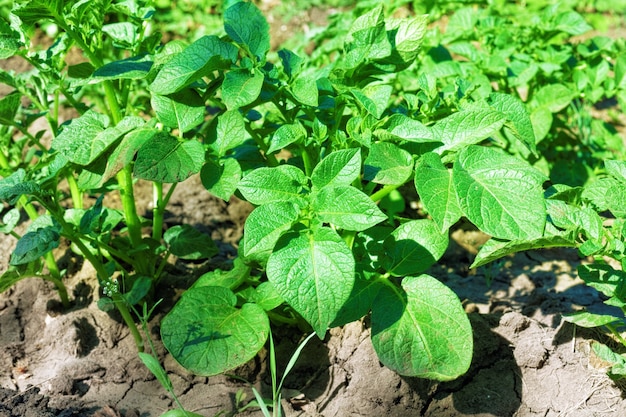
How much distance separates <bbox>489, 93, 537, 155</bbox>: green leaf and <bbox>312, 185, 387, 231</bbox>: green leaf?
0.62 m

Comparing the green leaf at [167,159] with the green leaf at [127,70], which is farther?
the green leaf at [127,70]

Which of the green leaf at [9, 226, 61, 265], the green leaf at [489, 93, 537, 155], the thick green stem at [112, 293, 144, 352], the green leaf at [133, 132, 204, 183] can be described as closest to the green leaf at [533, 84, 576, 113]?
the green leaf at [489, 93, 537, 155]

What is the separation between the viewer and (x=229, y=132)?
197 cm

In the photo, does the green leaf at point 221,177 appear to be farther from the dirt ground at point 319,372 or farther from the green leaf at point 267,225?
the dirt ground at point 319,372

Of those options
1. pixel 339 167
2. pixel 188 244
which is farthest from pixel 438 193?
pixel 188 244

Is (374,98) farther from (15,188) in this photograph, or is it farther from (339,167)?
(15,188)

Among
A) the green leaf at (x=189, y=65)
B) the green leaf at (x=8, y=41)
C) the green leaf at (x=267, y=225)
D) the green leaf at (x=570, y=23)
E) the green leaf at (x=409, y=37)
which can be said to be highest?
the green leaf at (x=8, y=41)

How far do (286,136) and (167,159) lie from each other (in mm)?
324

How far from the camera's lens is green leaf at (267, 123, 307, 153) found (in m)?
1.88

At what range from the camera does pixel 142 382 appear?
209cm

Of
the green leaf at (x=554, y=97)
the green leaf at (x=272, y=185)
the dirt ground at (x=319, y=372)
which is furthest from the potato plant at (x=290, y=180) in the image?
the green leaf at (x=554, y=97)

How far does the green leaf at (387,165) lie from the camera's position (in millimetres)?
1809

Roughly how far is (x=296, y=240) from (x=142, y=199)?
4.76 feet

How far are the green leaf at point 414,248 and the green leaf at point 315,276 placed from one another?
0.87ft
